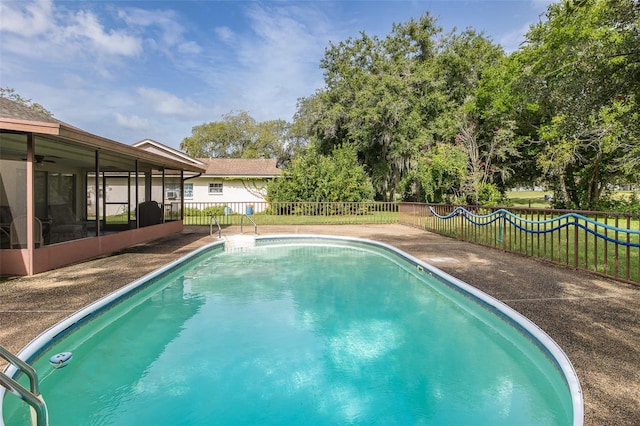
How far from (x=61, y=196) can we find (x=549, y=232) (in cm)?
1314

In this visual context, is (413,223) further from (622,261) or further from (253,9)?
(253,9)

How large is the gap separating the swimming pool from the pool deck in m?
0.18

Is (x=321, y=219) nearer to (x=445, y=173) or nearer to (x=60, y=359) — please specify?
(x=445, y=173)

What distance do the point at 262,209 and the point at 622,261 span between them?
17.6 meters

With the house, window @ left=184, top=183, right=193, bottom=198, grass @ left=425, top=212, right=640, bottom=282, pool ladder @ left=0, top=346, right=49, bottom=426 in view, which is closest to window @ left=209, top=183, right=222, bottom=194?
window @ left=184, top=183, right=193, bottom=198

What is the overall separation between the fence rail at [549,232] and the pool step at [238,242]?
6.01m

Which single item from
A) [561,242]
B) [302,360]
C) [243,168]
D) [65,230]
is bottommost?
[302,360]

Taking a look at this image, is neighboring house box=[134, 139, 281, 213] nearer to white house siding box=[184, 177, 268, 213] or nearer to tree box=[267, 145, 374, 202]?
white house siding box=[184, 177, 268, 213]

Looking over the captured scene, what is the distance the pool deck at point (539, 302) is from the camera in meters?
2.49

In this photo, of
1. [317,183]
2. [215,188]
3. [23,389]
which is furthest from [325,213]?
[23,389]

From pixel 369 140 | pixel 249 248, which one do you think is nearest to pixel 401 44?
pixel 369 140

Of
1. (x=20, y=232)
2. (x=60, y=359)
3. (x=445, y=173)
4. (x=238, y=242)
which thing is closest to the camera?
(x=60, y=359)

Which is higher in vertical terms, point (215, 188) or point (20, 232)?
point (215, 188)

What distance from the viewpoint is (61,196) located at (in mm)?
11156
